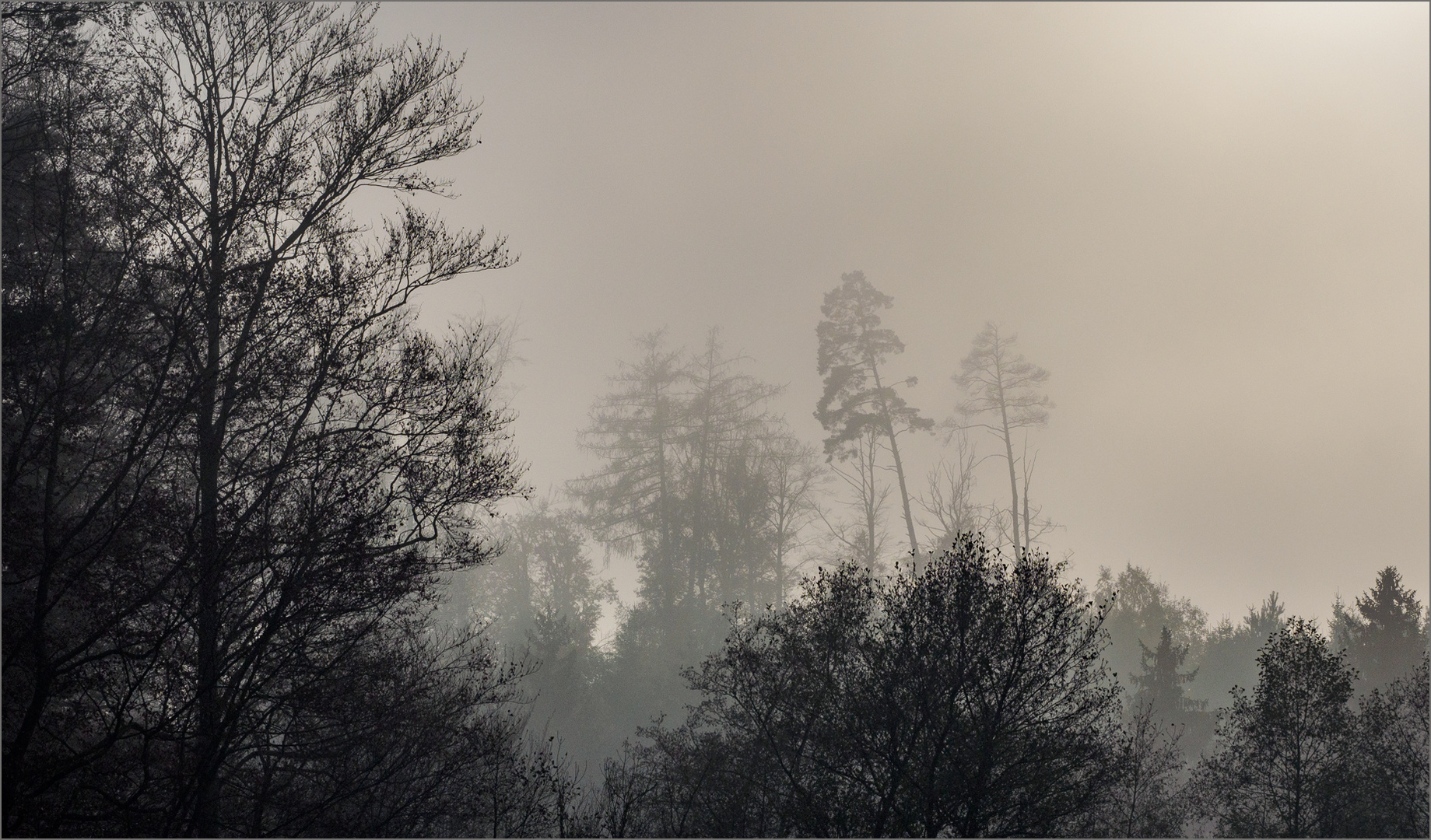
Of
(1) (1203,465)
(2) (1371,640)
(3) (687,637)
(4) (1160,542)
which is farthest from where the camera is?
Result: (1) (1203,465)

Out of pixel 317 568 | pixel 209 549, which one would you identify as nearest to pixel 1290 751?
pixel 317 568

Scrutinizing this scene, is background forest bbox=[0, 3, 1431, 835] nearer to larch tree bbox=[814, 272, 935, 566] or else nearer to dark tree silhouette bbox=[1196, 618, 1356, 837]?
dark tree silhouette bbox=[1196, 618, 1356, 837]

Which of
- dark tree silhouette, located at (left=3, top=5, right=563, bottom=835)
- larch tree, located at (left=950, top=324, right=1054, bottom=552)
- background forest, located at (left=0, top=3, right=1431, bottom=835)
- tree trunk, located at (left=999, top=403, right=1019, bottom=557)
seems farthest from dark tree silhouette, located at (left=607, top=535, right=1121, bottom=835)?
larch tree, located at (left=950, top=324, right=1054, bottom=552)

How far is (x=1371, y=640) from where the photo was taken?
28031 millimetres

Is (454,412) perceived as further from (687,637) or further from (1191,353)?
(1191,353)

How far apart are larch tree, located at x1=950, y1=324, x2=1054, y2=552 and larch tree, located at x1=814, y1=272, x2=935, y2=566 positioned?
11.3ft

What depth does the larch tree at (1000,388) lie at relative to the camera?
38.2 metres

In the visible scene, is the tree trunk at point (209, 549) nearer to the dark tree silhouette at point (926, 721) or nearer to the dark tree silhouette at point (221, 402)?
the dark tree silhouette at point (221, 402)

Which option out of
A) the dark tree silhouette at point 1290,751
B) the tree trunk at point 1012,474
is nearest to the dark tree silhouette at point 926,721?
the dark tree silhouette at point 1290,751

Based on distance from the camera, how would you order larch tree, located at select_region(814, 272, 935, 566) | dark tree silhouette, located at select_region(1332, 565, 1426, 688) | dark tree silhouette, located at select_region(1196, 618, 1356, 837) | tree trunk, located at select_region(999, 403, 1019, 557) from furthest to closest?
larch tree, located at select_region(814, 272, 935, 566) → tree trunk, located at select_region(999, 403, 1019, 557) → dark tree silhouette, located at select_region(1332, 565, 1426, 688) → dark tree silhouette, located at select_region(1196, 618, 1356, 837)

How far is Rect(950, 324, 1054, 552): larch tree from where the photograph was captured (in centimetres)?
3816

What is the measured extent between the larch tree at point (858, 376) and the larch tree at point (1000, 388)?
343cm

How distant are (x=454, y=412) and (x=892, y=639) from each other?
968cm

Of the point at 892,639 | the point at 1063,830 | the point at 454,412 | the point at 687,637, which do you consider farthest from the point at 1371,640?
the point at 454,412
